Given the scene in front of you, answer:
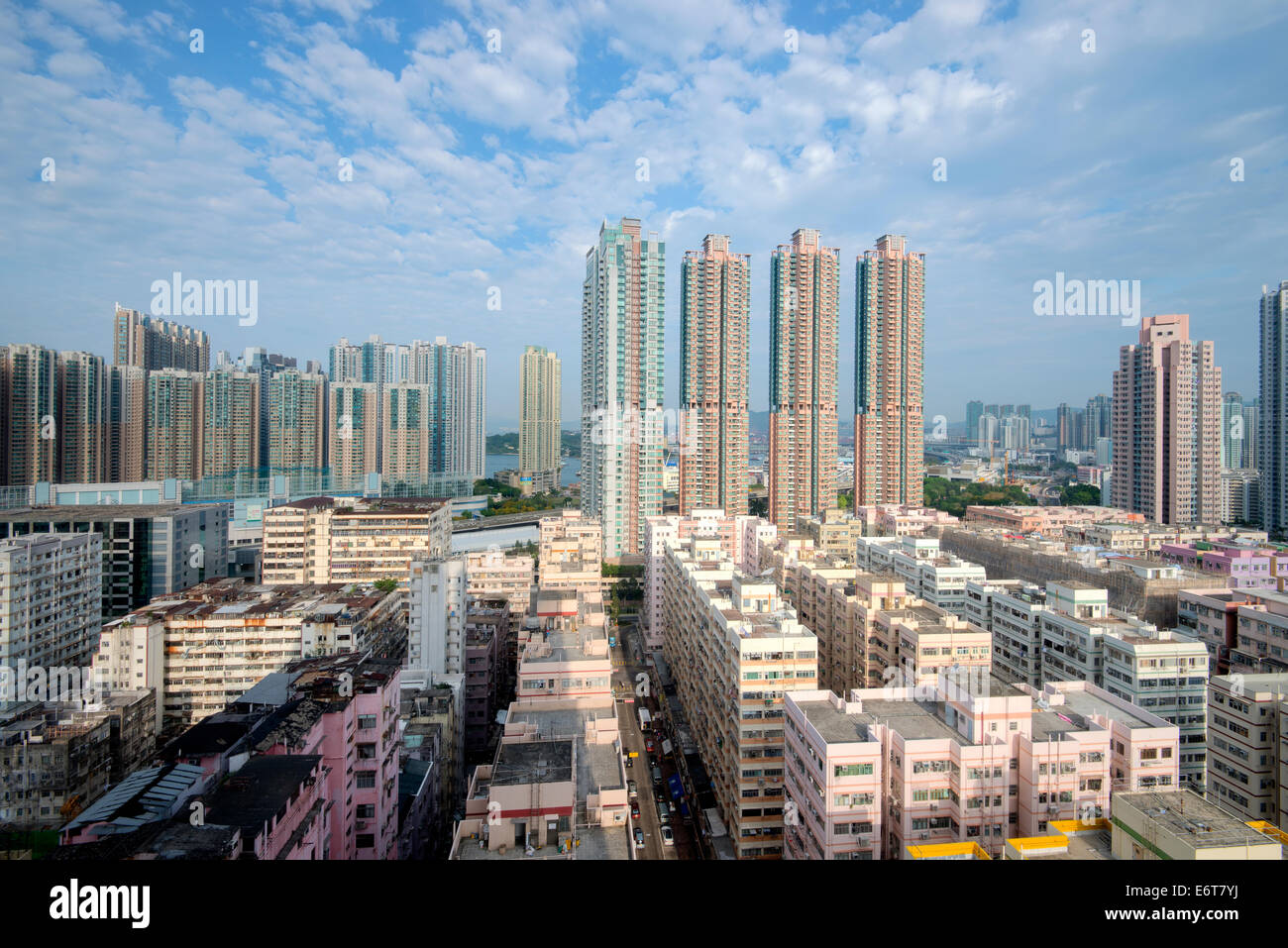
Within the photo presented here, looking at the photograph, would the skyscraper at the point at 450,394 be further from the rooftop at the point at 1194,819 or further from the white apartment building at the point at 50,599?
the rooftop at the point at 1194,819

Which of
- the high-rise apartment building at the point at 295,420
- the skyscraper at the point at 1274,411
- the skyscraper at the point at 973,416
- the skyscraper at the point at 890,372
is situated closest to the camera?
the skyscraper at the point at 1274,411

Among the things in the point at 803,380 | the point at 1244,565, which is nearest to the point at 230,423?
the point at 803,380

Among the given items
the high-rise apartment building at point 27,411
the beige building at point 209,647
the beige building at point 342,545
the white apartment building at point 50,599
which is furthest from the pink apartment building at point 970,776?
the high-rise apartment building at point 27,411

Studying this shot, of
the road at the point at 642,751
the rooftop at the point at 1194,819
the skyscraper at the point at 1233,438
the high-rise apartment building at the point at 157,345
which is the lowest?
the road at the point at 642,751

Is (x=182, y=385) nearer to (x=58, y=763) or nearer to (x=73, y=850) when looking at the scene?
(x=58, y=763)

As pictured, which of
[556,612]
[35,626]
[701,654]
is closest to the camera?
[701,654]

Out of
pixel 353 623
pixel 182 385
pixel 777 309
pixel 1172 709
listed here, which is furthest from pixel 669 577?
pixel 182 385
